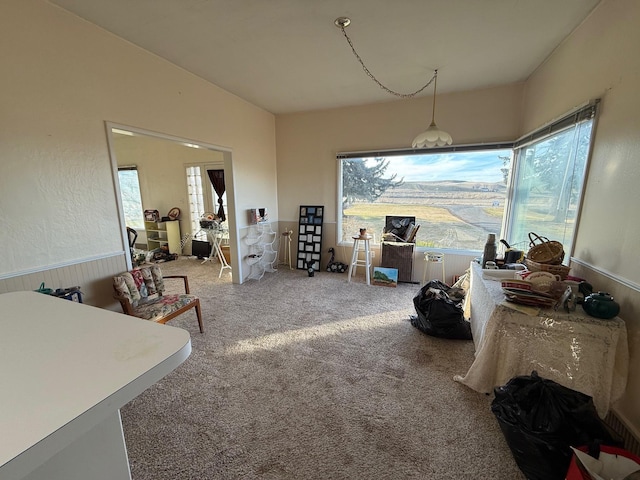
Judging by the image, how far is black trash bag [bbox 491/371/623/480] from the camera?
4.03ft

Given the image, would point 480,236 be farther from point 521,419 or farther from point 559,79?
point 521,419

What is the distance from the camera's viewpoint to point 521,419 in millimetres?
1338

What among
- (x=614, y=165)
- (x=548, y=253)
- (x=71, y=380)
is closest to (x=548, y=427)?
(x=548, y=253)

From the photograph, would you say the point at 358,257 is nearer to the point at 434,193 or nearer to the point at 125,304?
the point at 434,193

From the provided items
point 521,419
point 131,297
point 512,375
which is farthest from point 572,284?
point 131,297

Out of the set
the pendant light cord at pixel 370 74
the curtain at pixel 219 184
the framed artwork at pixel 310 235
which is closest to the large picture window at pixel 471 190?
the framed artwork at pixel 310 235

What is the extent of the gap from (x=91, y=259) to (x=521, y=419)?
128 inches

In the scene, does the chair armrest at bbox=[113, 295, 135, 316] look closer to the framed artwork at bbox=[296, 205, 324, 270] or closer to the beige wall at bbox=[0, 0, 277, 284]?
the beige wall at bbox=[0, 0, 277, 284]

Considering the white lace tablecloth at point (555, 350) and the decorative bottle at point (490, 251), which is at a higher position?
the decorative bottle at point (490, 251)

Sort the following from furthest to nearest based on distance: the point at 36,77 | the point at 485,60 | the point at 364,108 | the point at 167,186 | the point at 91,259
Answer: the point at 167,186 < the point at 364,108 < the point at 485,60 < the point at 91,259 < the point at 36,77

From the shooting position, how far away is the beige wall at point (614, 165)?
4.94 ft

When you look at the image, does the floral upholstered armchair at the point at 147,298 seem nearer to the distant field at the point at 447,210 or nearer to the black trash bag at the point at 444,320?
the black trash bag at the point at 444,320

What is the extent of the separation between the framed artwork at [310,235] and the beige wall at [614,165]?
3.40 m

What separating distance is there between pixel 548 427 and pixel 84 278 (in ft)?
10.9
